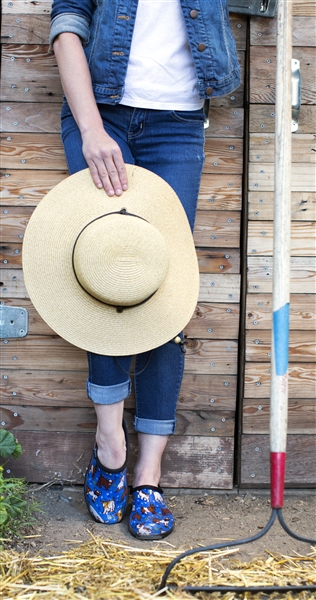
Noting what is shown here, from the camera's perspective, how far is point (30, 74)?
2336 millimetres

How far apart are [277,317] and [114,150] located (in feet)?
2.31

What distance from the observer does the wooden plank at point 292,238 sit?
2369 mm

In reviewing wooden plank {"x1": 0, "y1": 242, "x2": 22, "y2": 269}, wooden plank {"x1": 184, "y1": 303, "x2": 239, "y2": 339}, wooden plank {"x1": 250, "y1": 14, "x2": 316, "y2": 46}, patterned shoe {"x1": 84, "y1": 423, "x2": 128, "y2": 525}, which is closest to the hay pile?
patterned shoe {"x1": 84, "y1": 423, "x2": 128, "y2": 525}

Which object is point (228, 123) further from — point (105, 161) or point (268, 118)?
point (105, 161)

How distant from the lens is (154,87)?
1.96 m

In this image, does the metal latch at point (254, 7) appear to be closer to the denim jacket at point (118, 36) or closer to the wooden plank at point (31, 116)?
the denim jacket at point (118, 36)

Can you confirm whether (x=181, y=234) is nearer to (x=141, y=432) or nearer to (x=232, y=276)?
(x=232, y=276)

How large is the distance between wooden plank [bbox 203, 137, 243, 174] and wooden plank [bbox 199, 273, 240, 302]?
0.40m

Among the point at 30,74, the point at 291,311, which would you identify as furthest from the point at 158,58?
the point at 291,311

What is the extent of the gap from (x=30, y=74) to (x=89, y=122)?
623mm

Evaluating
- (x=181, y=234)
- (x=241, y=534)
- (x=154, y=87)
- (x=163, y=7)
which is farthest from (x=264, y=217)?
(x=241, y=534)

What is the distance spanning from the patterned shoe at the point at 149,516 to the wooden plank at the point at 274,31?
5.35 ft

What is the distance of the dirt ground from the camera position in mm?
1927

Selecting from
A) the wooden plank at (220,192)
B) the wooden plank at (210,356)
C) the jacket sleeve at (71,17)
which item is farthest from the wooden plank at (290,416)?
the jacket sleeve at (71,17)
